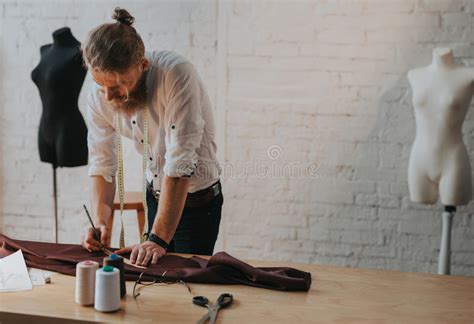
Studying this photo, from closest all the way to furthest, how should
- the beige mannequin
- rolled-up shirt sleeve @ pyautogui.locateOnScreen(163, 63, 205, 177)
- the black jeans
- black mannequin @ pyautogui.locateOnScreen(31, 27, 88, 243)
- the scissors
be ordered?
1. the scissors
2. rolled-up shirt sleeve @ pyautogui.locateOnScreen(163, 63, 205, 177)
3. the black jeans
4. the beige mannequin
5. black mannequin @ pyautogui.locateOnScreen(31, 27, 88, 243)

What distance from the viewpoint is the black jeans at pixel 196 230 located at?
9.19 ft

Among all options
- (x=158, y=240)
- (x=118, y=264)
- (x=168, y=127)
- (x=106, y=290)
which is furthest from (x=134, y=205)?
(x=106, y=290)

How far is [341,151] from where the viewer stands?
→ 4.16 metres

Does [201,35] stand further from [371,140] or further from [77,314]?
[77,314]

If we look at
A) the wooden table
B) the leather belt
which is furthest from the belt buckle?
the wooden table

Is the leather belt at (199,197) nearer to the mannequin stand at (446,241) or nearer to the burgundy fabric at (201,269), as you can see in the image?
the burgundy fabric at (201,269)

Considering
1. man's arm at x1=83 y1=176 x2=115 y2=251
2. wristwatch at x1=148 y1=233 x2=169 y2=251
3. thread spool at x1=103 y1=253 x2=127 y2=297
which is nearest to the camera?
thread spool at x1=103 y1=253 x2=127 y2=297

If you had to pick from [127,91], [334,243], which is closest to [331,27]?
[334,243]

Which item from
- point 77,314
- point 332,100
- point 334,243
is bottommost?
point 334,243

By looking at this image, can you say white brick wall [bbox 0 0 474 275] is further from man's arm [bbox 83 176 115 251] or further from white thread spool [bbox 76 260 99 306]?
white thread spool [bbox 76 260 99 306]

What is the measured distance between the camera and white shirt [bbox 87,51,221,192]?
2.52 m

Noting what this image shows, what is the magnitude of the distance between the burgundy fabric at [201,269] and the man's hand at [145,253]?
2cm

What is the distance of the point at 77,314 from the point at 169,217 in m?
0.70

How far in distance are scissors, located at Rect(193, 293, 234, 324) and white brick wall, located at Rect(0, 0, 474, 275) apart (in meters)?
2.33
